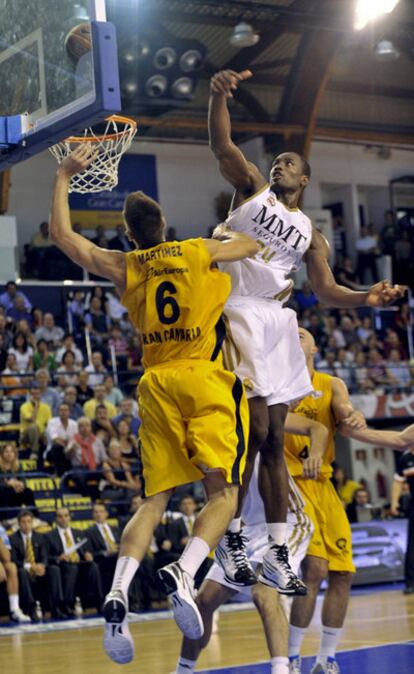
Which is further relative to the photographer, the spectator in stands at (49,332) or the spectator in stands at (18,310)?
the spectator in stands at (18,310)

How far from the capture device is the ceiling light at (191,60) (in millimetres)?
22391

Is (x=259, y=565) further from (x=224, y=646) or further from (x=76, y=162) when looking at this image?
(x=76, y=162)

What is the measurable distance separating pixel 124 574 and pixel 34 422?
38.8 ft

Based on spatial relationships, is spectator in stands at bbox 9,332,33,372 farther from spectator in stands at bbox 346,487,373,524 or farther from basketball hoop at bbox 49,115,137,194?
basketball hoop at bbox 49,115,137,194

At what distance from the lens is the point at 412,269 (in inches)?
1126

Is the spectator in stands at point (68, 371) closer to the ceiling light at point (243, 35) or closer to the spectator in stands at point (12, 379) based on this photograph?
the spectator in stands at point (12, 379)

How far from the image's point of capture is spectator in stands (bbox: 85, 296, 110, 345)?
70.9 feet

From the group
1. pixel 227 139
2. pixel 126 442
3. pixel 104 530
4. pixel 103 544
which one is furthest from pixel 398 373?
pixel 227 139

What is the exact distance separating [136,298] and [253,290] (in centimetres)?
101

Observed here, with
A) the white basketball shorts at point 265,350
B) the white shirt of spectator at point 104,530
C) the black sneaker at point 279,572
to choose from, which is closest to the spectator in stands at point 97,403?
the white shirt of spectator at point 104,530

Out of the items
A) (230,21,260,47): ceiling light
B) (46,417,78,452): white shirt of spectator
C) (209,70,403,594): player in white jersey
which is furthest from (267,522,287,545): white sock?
(230,21,260,47): ceiling light

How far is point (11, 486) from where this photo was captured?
→ 621 inches

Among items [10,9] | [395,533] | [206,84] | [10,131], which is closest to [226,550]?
[10,131]

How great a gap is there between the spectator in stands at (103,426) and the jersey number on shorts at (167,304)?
11.3m
